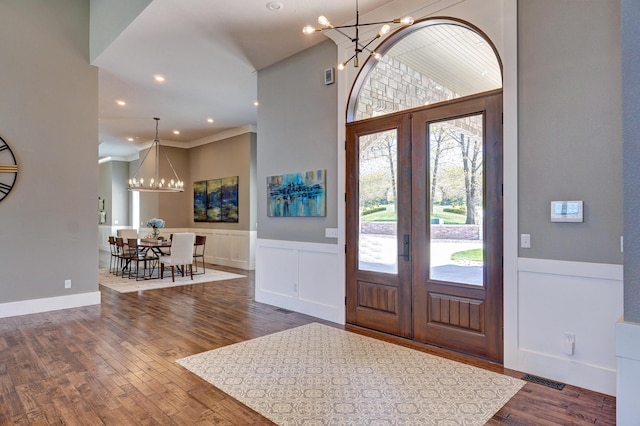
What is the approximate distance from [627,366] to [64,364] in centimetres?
398

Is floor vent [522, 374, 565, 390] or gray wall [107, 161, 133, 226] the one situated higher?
gray wall [107, 161, 133, 226]

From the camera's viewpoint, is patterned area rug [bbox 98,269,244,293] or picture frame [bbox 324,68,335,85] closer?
picture frame [bbox 324,68,335,85]

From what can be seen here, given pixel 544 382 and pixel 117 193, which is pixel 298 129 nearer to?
pixel 544 382

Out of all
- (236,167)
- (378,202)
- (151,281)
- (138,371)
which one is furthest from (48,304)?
(236,167)

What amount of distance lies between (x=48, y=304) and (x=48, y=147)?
2202 mm

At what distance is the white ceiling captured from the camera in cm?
412

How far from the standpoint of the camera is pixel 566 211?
9.64 feet

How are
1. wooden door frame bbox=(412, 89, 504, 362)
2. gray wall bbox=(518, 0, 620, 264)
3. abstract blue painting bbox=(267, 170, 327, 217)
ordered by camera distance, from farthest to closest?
abstract blue painting bbox=(267, 170, 327, 217) → wooden door frame bbox=(412, 89, 504, 362) → gray wall bbox=(518, 0, 620, 264)

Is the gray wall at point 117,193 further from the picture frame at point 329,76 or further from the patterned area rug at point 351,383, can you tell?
the patterned area rug at point 351,383

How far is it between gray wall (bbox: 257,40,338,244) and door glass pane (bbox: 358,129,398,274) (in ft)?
1.39

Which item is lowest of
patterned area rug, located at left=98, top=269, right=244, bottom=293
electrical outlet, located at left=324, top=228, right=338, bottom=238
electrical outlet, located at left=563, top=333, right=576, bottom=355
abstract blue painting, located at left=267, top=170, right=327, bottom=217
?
patterned area rug, located at left=98, top=269, right=244, bottom=293

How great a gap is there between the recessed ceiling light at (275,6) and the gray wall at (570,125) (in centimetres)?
232

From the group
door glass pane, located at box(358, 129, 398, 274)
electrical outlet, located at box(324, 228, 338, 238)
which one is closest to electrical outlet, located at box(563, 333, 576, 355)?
door glass pane, located at box(358, 129, 398, 274)

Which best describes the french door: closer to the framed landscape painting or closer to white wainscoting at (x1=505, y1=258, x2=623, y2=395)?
white wainscoting at (x1=505, y1=258, x2=623, y2=395)
